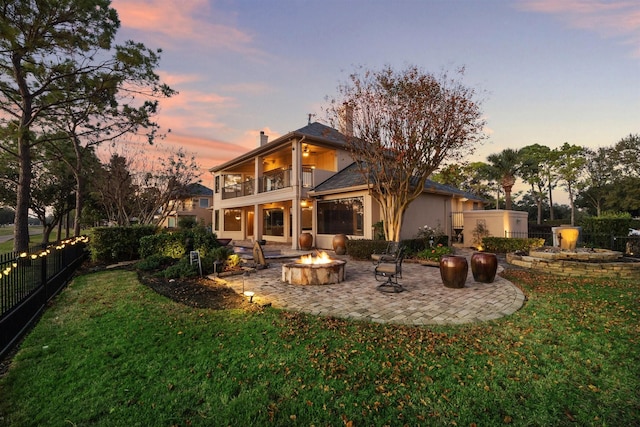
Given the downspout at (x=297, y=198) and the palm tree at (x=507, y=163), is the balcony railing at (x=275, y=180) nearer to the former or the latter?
the downspout at (x=297, y=198)

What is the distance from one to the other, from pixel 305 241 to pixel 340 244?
91.9 inches

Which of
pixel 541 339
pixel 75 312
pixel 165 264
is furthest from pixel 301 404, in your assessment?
pixel 165 264

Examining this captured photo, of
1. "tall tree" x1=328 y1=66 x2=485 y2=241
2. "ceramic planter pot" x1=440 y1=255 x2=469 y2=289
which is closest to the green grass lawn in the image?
"ceramic planter pot" x1=440 y1=255 x2=469 y2=289

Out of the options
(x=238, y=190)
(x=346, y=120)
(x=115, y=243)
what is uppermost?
(x=346, y=120)

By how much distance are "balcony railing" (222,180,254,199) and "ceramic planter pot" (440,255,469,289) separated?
1565 centimetres

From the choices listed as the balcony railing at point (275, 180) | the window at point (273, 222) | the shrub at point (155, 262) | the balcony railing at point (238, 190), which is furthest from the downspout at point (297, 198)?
the shrub at point (155, 262)

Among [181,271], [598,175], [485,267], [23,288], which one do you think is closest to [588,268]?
[485,267]

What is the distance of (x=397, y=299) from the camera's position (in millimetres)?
6062

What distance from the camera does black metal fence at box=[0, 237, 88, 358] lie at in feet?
13.3

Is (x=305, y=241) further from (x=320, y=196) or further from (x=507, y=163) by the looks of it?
(x=507, y=163)

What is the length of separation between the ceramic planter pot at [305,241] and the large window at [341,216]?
96 centimetres

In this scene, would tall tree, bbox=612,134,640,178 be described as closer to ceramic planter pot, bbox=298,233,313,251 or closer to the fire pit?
ceramic planter pot, bbox=298,233,313,251

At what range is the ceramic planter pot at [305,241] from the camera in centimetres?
1534

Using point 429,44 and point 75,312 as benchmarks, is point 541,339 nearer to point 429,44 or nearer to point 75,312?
point 75,312
